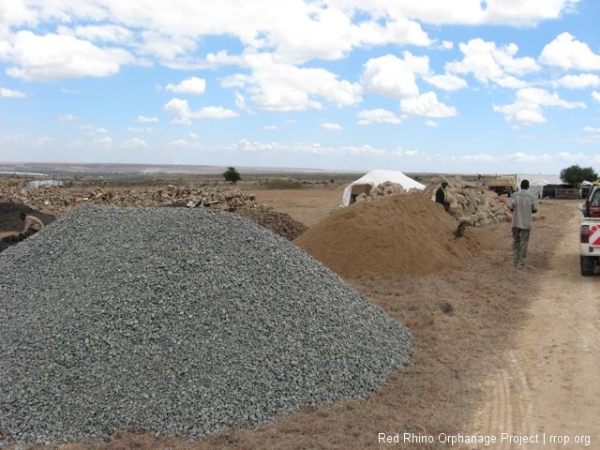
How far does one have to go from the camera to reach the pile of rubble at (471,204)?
63.6ft

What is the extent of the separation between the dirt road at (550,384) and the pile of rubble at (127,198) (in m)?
16.4

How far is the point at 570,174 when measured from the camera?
70.1 meters

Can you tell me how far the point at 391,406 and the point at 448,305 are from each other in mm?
3718

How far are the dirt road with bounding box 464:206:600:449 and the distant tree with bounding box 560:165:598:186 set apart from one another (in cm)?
6535

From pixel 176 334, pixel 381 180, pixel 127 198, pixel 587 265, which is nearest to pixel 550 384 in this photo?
pixel 176 334

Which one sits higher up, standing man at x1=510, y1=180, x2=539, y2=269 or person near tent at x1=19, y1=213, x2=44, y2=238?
standing man at x1=510, y1=180, x2=539, y2=269

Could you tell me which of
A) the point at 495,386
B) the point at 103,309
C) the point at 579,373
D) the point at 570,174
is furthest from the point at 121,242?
the point at 570,174

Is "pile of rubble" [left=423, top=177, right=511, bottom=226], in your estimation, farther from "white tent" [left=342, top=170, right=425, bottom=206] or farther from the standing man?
the standing man

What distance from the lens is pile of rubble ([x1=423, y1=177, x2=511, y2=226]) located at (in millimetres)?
19391

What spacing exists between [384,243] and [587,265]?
3.94m

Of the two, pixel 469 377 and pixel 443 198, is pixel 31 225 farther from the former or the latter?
pixel 443 198

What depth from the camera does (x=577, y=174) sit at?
69.6 meters

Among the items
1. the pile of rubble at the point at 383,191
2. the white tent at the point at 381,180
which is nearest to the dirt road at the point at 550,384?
the pile of rubble at the point at 383,191

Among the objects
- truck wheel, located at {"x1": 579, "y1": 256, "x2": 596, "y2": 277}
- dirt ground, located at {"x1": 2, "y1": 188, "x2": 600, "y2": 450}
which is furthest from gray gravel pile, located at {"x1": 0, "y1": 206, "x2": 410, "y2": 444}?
truck wheel, located at {"x1": 579, "y1": 256, "x2": 596, "y2": 277}
